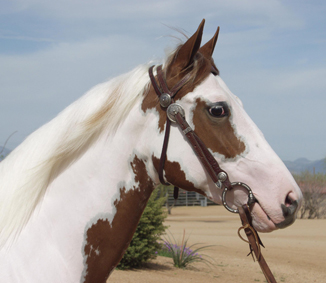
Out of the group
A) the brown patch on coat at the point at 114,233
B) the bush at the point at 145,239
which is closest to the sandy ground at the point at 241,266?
the bush at the point at 145,239

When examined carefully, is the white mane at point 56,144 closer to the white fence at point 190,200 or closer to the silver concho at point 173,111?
the silver concho at point 173,111

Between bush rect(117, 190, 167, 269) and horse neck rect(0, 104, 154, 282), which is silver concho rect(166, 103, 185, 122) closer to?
horse neck rect(0, 104, 154, 282)

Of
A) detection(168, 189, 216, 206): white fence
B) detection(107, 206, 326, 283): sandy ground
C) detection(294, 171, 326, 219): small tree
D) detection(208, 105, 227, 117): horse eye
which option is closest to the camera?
detection(208, 105, 227, 117): horse eye

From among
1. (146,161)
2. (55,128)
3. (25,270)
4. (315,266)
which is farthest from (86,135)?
(315,266)

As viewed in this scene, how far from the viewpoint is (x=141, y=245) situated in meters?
7.07

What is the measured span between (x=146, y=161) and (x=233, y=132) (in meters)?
0.45

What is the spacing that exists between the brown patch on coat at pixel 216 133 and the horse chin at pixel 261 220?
27 centimetres

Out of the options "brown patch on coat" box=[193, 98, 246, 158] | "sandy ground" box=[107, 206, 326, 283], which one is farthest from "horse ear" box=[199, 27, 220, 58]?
"sandy ground" box=[107, 206, 326, 283]

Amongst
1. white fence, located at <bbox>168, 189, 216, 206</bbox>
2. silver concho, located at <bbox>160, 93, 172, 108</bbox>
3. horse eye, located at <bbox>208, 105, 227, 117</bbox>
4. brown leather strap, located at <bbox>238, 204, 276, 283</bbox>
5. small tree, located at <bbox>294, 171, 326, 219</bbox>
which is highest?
silver concho, located at <bbox>160, 93, 172, 108</bbox>

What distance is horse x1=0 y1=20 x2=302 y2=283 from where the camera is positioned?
1.59 meters

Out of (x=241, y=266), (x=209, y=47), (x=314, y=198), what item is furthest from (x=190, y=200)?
(x=209, y=47)

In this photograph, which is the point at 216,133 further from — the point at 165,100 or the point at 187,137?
the point at 165,100

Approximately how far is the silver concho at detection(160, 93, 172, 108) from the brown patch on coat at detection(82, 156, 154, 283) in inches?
11.7

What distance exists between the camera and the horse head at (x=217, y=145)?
61.6 inches
